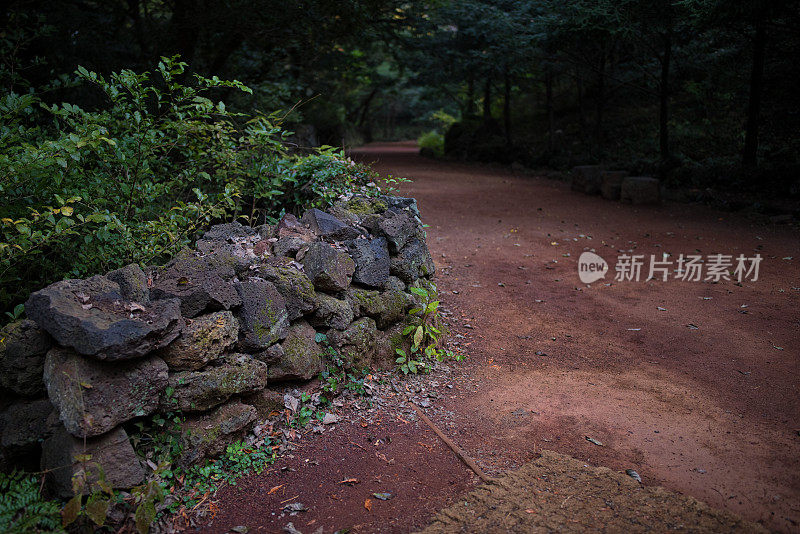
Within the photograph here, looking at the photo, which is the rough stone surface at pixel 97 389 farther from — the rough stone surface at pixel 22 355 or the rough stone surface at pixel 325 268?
the rough stone surface at pixel 325 268

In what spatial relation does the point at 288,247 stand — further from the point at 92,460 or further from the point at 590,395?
the point at 590,395

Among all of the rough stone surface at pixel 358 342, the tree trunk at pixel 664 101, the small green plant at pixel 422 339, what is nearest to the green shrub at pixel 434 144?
the tree trunk at pixel 664 101

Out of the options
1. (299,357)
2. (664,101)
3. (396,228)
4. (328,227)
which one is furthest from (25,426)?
(664,101)

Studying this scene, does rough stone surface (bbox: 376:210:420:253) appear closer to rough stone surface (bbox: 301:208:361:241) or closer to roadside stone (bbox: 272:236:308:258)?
rough stone surface (bbox: 301:208:361:241)

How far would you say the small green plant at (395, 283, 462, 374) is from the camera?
4.33 m

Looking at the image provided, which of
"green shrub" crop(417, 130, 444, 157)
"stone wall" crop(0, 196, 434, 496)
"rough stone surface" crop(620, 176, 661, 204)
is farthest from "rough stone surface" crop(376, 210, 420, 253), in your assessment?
"green shrub" crop(417, 130, 444, 157)

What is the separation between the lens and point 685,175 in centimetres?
1184

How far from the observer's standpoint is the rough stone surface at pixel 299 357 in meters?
3.51

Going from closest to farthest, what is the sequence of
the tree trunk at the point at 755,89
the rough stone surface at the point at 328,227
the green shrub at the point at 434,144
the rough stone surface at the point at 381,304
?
the rough stone surface at the point at 381,304, the rough stone surface at the point at 328,227, the tree trunk at the point at 755,89, the green shrub at the point at 434,144

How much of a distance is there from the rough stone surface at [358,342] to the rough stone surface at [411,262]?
2.04 feet

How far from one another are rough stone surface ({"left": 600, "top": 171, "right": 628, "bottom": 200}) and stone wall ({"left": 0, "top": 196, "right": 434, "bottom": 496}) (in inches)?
Answer: 337

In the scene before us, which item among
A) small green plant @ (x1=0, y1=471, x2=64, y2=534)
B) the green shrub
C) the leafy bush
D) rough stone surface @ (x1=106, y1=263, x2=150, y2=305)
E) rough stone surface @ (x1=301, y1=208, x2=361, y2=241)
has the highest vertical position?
the green shrub

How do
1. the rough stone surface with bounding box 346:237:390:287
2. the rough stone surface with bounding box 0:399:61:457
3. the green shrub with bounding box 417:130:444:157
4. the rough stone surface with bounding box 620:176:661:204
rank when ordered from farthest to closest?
the green shrub with bounding box 417:130:444:157
the rough stone surface with bounding box 620:176:661:204
the rough stone surface with bounding box 346:237:390:287
the rough stone surface with bounding box 0:399:61:457

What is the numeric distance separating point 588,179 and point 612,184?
781mm
